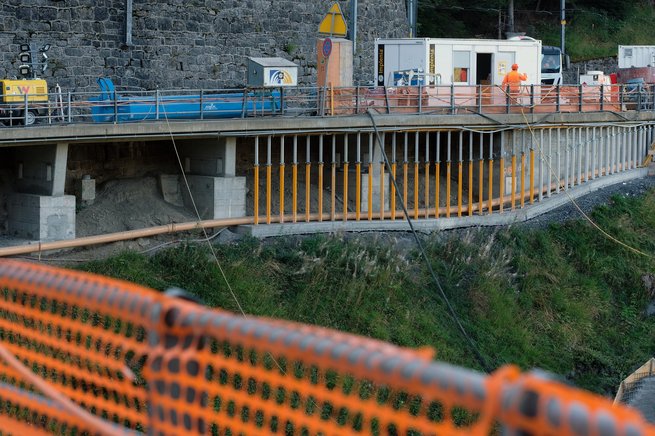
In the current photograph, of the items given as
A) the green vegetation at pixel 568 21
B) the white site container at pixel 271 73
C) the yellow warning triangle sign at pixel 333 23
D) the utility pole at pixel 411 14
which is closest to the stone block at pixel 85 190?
the white site container at pixel 271 73

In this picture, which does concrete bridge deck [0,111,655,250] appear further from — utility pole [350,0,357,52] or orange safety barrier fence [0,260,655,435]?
orange safety barrier fence [0,260,655,435]

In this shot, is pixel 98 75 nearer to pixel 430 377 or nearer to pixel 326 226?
pixel 326 226

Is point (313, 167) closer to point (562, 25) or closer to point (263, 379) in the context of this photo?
point (263, 379)

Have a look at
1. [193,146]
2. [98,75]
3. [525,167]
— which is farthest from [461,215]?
[98,75]

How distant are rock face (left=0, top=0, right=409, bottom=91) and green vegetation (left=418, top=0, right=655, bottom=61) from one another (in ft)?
50.6

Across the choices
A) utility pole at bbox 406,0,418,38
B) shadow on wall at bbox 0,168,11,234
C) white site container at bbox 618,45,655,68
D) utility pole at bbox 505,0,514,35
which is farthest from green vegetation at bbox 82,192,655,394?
utility pole at bbox 505,0,514,35

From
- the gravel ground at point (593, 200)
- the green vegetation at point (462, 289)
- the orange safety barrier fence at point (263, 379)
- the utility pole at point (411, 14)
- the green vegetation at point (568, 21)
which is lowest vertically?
the green vegetation at point (462, 289)

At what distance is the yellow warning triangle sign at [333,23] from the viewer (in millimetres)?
28028

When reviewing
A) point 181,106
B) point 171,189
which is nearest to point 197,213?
point 171,189

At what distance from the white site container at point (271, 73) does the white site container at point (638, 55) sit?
22.2m

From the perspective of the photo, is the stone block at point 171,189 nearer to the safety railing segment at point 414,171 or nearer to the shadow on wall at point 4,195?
the safety railing segment at point 414,171

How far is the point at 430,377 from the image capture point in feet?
11.7

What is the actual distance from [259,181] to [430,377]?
72.5 ft

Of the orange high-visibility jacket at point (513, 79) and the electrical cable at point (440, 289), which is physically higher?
the orange high-visibility jacket at point (513, 79)
